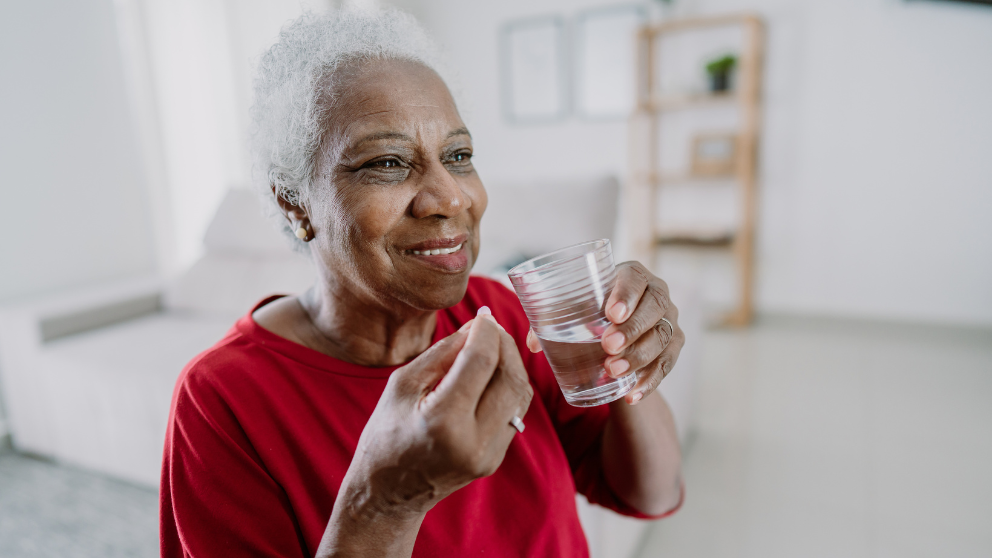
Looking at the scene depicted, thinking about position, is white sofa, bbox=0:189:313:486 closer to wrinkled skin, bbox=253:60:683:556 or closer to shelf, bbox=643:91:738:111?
wrinkled skin, bbox=253:60:683:556

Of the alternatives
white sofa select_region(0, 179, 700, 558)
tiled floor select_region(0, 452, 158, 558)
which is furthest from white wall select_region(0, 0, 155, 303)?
tiled floor select_region(0, 452, 158, 558)

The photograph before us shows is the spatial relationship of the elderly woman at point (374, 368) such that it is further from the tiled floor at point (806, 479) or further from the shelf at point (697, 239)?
the shelf at point (697, 239)

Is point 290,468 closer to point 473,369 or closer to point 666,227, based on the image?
point 473,369

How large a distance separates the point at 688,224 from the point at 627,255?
1.89 feet

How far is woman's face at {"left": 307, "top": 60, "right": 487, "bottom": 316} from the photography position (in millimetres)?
771

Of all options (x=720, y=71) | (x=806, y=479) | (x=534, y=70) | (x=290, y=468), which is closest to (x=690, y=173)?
(x=720, y=71)

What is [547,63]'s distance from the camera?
15.0 feet

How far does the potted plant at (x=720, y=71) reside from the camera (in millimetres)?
3721

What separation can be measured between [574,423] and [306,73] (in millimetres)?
701

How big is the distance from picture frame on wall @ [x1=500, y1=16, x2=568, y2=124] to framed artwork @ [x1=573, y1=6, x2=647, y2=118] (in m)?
0.13

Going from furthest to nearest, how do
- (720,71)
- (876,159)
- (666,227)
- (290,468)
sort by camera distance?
(666,227), (720,71), (876,159), (290,468)

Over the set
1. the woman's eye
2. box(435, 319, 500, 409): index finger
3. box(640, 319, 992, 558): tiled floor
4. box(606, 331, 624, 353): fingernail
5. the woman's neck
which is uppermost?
the woman's eye

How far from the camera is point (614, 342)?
65 centimetres

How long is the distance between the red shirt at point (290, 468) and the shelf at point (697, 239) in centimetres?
322
